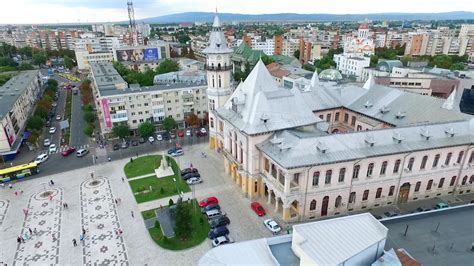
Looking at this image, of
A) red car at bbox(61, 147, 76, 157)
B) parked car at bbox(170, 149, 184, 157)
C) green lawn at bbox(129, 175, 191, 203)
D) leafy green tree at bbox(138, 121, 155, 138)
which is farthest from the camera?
leafy green tree at bbox(138, 121, 155, 138)

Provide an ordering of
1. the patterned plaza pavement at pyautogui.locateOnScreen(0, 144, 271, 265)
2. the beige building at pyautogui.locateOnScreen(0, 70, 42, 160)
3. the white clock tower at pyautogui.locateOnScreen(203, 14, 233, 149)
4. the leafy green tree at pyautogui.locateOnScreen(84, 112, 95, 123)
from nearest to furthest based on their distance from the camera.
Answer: the patterned plaza pavement at pyautogui.locateOnScreen(0, 144, 271, 265) < the white clock tower at pyautogui.locateOnScreen(203, 14, 233, 149) < the beige building at pyautogui.locateOnScreen(0, 70, 42, 160) < the leafy green tree at pyautogui.locateOnScreen(84, 112, 95, 123)

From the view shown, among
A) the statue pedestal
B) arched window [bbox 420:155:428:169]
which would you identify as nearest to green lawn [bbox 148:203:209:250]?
the statue pedestal

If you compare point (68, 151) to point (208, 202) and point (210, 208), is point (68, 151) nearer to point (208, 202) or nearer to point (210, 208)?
point (208, 202)

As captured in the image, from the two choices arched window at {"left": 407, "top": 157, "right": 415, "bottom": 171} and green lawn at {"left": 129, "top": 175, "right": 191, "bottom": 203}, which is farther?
green lawn at {"left": 129, "top": 175, "right": 191, "bottom": 203}

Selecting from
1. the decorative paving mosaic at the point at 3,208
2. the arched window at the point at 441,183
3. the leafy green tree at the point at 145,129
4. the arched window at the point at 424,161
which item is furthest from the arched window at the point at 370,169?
the decorative paving mosaic at the point at 3,208

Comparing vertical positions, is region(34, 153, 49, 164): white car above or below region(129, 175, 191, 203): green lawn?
above

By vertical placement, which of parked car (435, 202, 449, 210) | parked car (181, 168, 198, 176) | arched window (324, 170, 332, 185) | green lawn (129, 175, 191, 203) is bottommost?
green lawn (129, 175, 191, 203)

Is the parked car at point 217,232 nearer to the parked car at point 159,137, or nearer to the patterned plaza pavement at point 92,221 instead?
the patterned plaza pavement at point 92,221

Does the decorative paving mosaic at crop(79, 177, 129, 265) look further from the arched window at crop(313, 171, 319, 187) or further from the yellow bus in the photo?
the arched window at crop(313, 171, 319, 187)
